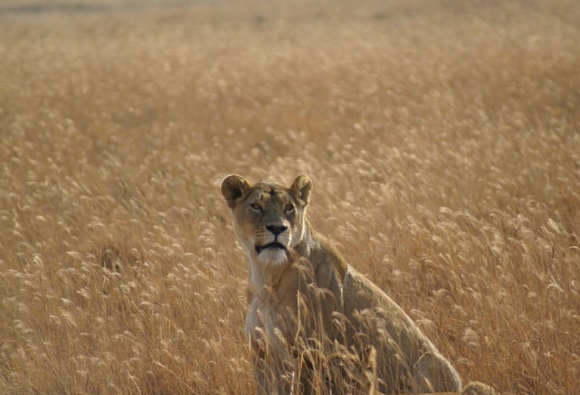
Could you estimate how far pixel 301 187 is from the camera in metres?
5.56

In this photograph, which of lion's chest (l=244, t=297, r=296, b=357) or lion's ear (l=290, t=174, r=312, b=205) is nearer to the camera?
lion's chest (l=244, t=297, r=296, b=357)

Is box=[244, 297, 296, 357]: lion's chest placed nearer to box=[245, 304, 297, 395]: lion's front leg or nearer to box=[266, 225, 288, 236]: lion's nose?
box=[245, 304, 297, 395]: lion's front leg

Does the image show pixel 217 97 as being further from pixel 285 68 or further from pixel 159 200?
pixel 159 200

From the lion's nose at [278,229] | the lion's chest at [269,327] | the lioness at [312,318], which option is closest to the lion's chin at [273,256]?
the lioness at [312,318]

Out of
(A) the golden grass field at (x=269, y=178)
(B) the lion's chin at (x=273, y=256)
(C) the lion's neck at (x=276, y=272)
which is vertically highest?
(B) the lion's chin at (x=273, y=256)

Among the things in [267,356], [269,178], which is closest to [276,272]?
[267,356]

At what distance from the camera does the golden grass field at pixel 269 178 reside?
5840 millimetres

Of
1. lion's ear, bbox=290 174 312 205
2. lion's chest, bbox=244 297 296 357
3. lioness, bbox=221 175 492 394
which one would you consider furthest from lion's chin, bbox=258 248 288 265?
lion's ear, bbox=290 174 312 205

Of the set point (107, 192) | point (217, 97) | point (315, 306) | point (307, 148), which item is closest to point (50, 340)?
point (315, 306)

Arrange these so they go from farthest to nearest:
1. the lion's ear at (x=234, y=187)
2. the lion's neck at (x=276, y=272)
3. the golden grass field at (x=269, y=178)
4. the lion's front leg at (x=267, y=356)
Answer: the golden grass field at (x=269, y=178), the lion's ear at (x=234, y=187), the lion's neck at (x=276, y=272), the lion's front leg at (x=267, y=356)

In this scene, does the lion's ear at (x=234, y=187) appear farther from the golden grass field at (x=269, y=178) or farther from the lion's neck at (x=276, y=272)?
the golden grass field at (x=269, y=178)

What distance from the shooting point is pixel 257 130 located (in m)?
14.2

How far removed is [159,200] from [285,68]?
11234mm

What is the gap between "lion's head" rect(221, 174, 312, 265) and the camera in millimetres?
5129
